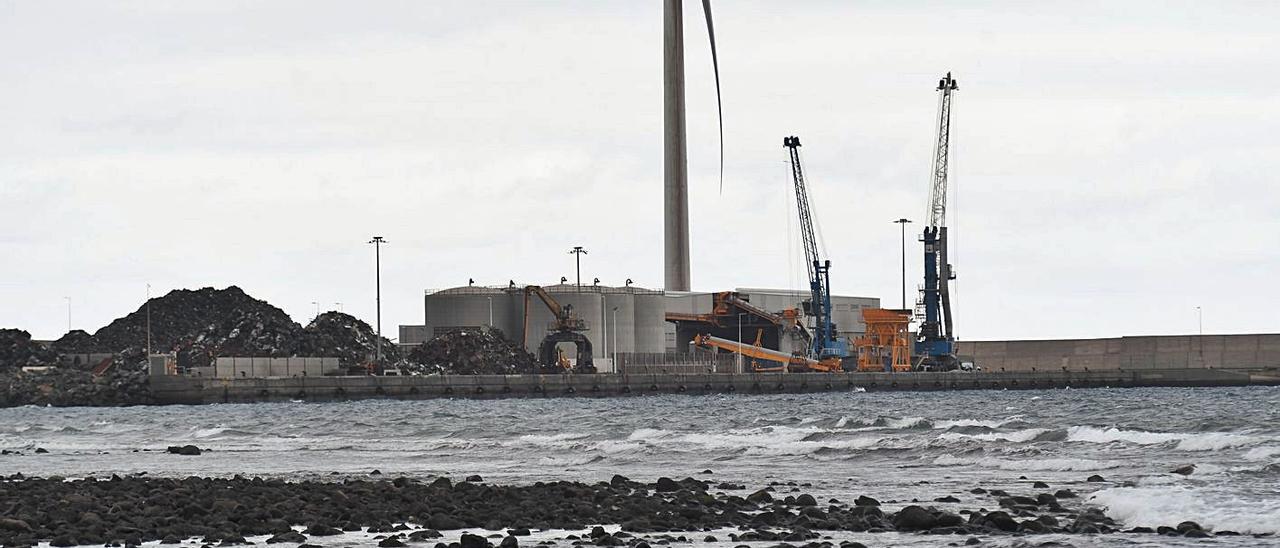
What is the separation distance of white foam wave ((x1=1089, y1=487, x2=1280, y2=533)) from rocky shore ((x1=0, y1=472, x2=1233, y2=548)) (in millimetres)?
426

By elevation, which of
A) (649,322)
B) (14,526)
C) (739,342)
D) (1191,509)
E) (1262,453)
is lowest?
(1262,453)

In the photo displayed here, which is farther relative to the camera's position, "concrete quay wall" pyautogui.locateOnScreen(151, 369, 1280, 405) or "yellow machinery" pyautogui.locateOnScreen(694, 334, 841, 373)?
"yellow machinery" pyautogui.locateOnScreen(694, 334, 841, 373)

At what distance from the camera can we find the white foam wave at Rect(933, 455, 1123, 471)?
124ft

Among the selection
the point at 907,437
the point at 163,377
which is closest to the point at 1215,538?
the point at 907,437

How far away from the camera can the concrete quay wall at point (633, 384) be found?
390 feet

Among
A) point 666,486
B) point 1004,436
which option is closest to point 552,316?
point 1004,436

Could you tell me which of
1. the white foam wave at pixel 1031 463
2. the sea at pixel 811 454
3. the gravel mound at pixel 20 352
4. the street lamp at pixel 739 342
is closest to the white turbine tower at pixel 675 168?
the street lamp at pixel 739 342

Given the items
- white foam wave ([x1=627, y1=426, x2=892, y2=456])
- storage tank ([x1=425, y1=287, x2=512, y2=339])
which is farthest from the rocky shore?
storage tank ([x1=425, y1=287, x2=512, y2=339])

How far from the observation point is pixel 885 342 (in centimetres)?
15050

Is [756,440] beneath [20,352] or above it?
beneath

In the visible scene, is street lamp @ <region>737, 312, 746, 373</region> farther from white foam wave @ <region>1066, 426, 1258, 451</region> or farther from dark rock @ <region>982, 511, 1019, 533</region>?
dark rock @ <region>982, 511, 1019, 533</region>

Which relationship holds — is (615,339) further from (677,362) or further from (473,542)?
(473,542)

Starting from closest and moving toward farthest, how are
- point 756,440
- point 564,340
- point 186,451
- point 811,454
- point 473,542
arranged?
point 473,542 < point 811,454 < point 186,451 < point 756,440 < point 564,340

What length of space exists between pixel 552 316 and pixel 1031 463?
11042 cm
